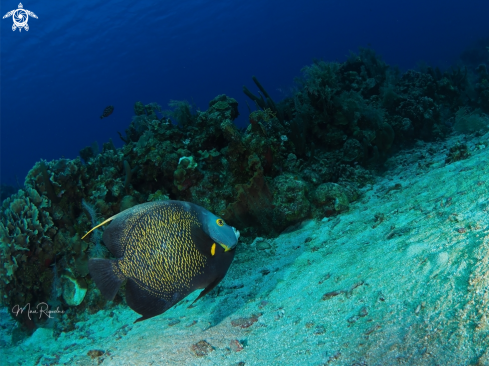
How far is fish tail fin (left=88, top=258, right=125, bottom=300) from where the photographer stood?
5.72 ft

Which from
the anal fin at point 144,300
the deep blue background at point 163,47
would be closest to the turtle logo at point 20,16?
the deep blue background at point 163,47

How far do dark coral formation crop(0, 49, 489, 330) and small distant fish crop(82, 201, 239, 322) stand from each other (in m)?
2.18

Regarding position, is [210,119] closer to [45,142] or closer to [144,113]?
[144,113]

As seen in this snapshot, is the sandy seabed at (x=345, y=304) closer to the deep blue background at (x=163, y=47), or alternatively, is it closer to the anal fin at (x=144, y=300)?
the anal fin at (x=144, y=300)

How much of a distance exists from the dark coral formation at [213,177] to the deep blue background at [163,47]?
3.42 metres

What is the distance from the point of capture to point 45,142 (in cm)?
8644

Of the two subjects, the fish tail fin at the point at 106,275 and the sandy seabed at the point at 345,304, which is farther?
the fish tail fin at the point at 106,275

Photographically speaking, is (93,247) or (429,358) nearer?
(429,358)

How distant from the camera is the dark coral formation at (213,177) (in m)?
3.74

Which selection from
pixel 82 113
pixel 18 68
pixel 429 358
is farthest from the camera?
pixel 82 113

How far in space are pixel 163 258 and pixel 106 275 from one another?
1.18 feet

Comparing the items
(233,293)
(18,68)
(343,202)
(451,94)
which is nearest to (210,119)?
(343,202)

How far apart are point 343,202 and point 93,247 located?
12.0 feet
